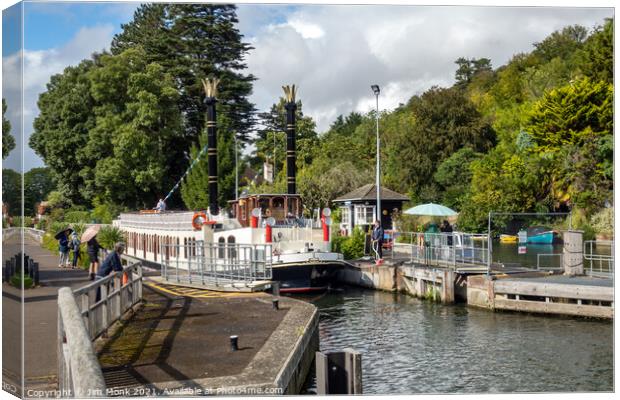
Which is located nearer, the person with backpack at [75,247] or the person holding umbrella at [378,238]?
the person with backpack at [75,247]

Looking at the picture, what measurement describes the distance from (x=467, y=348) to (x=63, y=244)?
10549 millimetres

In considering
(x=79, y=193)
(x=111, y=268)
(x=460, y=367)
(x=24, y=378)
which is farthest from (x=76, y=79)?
(x=460, y=367)

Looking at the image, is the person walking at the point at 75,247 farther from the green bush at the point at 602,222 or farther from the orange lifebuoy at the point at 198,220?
the green bush at the point at 602,222

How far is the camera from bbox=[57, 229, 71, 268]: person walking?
17.3 meters

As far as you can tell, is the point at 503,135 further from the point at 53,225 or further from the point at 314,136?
the point at 53,225

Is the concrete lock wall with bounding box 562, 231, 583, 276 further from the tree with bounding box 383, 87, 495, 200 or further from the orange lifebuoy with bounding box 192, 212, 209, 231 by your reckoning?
the tree with bounding box 383, 87, 495, 200

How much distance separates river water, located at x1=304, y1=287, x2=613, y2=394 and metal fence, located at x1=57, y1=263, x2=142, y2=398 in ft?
13.7

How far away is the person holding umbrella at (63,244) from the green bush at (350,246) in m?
14.8

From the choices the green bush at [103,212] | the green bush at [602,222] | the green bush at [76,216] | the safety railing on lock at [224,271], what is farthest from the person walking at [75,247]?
the green bush at [602,222]

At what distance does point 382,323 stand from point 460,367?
5981 millimetres

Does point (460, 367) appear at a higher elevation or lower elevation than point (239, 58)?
lower

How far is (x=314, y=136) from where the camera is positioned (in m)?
55.4

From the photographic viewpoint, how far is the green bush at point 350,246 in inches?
1336

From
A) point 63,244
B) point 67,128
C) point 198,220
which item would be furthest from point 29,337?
point 198,220
